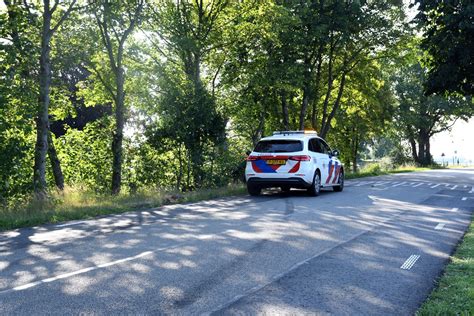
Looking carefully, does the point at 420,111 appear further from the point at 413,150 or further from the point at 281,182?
the point at 281,182

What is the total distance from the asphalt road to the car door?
4.77 m

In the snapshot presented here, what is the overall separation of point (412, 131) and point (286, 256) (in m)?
56.8

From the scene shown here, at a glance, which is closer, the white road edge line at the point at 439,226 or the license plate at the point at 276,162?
the white road edge line at the point at 439,226

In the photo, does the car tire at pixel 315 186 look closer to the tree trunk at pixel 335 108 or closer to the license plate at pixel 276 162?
the license plate at pixel 276 162

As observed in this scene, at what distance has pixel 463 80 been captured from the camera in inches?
757

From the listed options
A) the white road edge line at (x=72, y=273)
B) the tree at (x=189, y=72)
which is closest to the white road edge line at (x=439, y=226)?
the white road edge line at (x=72, y=273)

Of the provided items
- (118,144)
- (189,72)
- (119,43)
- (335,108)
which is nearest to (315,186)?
(118,144)

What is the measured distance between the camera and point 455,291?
→ 4.47 metres

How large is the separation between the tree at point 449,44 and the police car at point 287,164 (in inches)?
268

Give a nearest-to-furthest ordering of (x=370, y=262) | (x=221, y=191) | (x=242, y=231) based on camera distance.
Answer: (x=370, y=262)
(x=242, y=231)
(x=221, y=191)

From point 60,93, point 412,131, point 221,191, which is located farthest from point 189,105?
point 412,131

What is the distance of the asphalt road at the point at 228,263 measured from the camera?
427cm

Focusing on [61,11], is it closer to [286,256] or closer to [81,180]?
[81,180]

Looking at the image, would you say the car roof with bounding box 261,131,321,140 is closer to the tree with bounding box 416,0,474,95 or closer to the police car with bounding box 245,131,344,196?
the police car with bounding box 245,131,344,196
